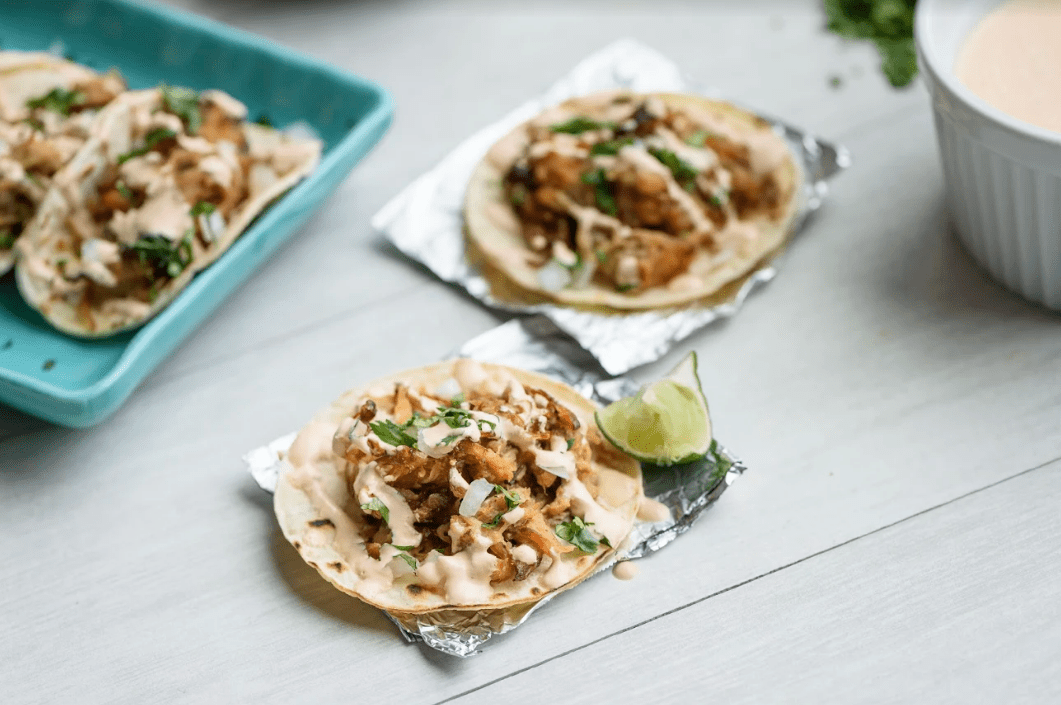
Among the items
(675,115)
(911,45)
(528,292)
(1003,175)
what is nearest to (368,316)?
(528,292)

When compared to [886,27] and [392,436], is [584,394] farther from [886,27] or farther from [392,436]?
[886,27]

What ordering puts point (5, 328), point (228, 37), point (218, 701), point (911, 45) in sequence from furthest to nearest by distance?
point (911, 45), point (228, 37), point (5, 328), point (218, 701)

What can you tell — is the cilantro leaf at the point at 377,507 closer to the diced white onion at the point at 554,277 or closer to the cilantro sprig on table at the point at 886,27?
the diced white onion at the point at 554,277

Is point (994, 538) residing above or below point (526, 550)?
below

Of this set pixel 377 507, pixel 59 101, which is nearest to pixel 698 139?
pixel 377 507

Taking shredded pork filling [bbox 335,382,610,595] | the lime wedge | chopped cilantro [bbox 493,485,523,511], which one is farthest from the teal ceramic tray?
the lime wedge

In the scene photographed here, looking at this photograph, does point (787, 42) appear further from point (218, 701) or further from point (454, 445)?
point (218, 701)
